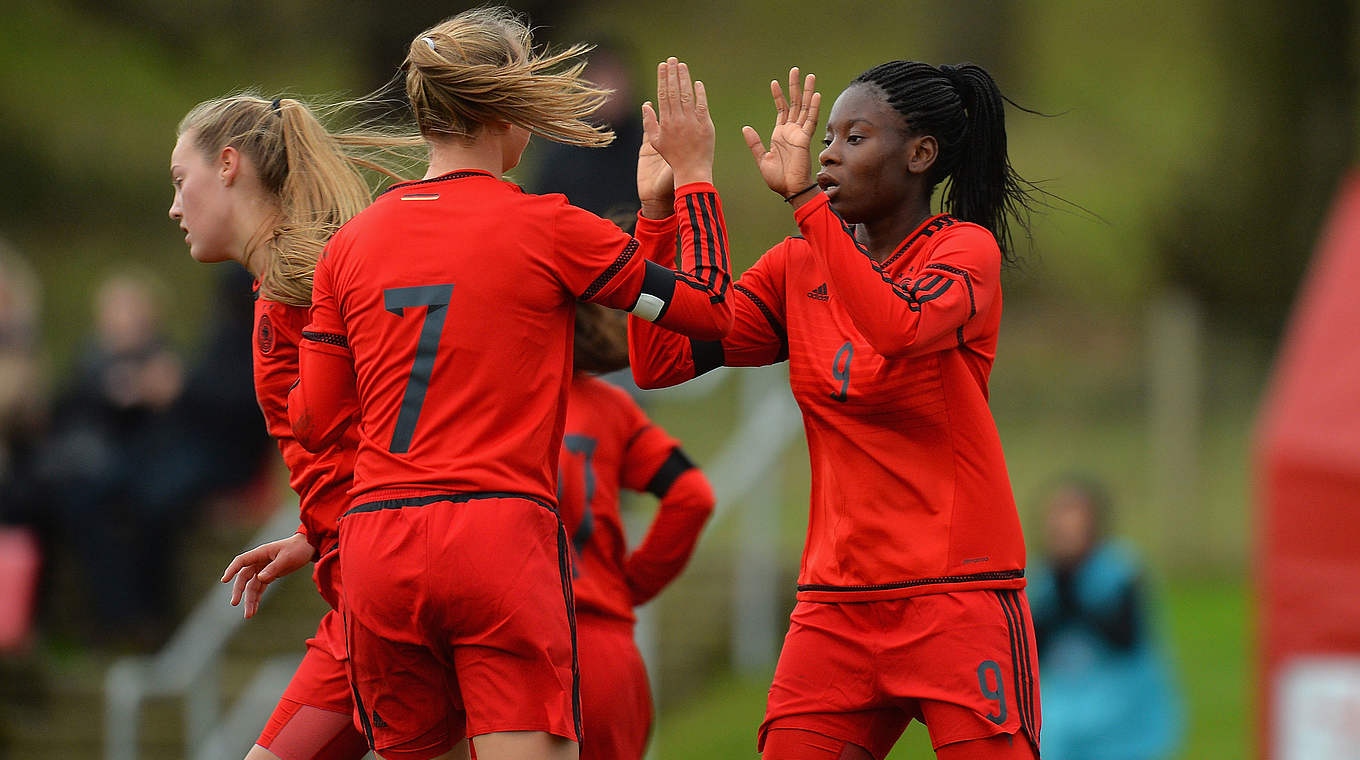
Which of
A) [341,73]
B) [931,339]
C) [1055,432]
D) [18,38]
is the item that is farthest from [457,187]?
[18,38]

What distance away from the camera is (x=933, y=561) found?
3.40 m

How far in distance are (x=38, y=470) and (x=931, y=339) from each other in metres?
6.55

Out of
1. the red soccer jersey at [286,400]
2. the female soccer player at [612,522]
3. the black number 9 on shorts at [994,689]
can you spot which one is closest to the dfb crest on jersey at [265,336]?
the red soccer jersey at [286,400]

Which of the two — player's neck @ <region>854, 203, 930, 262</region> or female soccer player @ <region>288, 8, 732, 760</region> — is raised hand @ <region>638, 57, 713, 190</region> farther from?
player's neck @ <region>854, 203, 930, 262</region>

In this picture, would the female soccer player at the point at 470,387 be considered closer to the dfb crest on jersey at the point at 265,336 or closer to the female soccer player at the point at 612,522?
the dfb crest on jersey at the point at 265,336

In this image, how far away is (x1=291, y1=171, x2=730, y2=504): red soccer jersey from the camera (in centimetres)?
313

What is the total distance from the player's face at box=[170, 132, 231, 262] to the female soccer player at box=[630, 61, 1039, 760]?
933 mm

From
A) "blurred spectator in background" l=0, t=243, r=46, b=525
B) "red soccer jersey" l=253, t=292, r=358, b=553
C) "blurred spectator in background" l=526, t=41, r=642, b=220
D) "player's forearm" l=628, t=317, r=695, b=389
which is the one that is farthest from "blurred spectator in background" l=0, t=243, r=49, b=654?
"player's forearm" l=628, t=317, r=695, b=389

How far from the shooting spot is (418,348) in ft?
10.3

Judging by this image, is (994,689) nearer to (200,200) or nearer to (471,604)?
(471,604)

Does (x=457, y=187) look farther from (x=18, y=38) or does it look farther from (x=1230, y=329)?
(x=18, y=38)

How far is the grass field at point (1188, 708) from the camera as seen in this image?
796 centimetres

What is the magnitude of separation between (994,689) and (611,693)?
1.05m

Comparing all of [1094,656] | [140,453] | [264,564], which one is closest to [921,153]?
[264,564]
